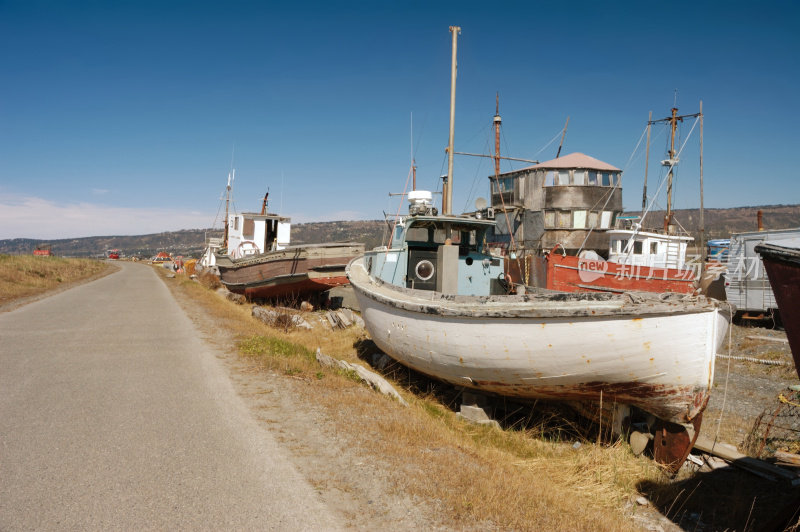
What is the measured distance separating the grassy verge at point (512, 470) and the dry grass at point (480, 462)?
13 mm

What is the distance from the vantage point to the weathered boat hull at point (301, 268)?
1916 cm

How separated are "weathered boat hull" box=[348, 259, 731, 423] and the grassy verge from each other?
31.0 inches

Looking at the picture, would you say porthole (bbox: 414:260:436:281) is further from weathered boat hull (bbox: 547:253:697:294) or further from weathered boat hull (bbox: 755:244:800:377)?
weathered boat hull (bbox: 547:253:697:294)

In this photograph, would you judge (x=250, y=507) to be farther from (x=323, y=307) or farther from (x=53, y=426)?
(x=323, y=307)

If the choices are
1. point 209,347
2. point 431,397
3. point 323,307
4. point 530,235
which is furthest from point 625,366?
point 530,235

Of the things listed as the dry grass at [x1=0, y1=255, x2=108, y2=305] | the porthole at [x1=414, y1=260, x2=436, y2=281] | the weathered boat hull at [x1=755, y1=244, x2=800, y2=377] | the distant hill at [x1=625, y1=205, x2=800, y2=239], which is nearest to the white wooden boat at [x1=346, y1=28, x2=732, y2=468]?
the weathered boat hull at [x1=755, y1=244, x2=800, y2=377]

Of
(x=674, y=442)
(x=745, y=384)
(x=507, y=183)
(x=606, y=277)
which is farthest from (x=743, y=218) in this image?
(x=674, y=442)

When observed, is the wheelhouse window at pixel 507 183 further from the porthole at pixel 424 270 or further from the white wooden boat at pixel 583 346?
the white wooden boat at pixel 583 346

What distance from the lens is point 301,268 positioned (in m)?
19.2

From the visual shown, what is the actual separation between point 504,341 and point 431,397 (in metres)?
2.87

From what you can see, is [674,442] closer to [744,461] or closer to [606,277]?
[744,461]

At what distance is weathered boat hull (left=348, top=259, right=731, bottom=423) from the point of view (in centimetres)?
574

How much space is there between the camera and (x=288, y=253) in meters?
19.2

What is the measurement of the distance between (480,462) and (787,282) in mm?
3655
